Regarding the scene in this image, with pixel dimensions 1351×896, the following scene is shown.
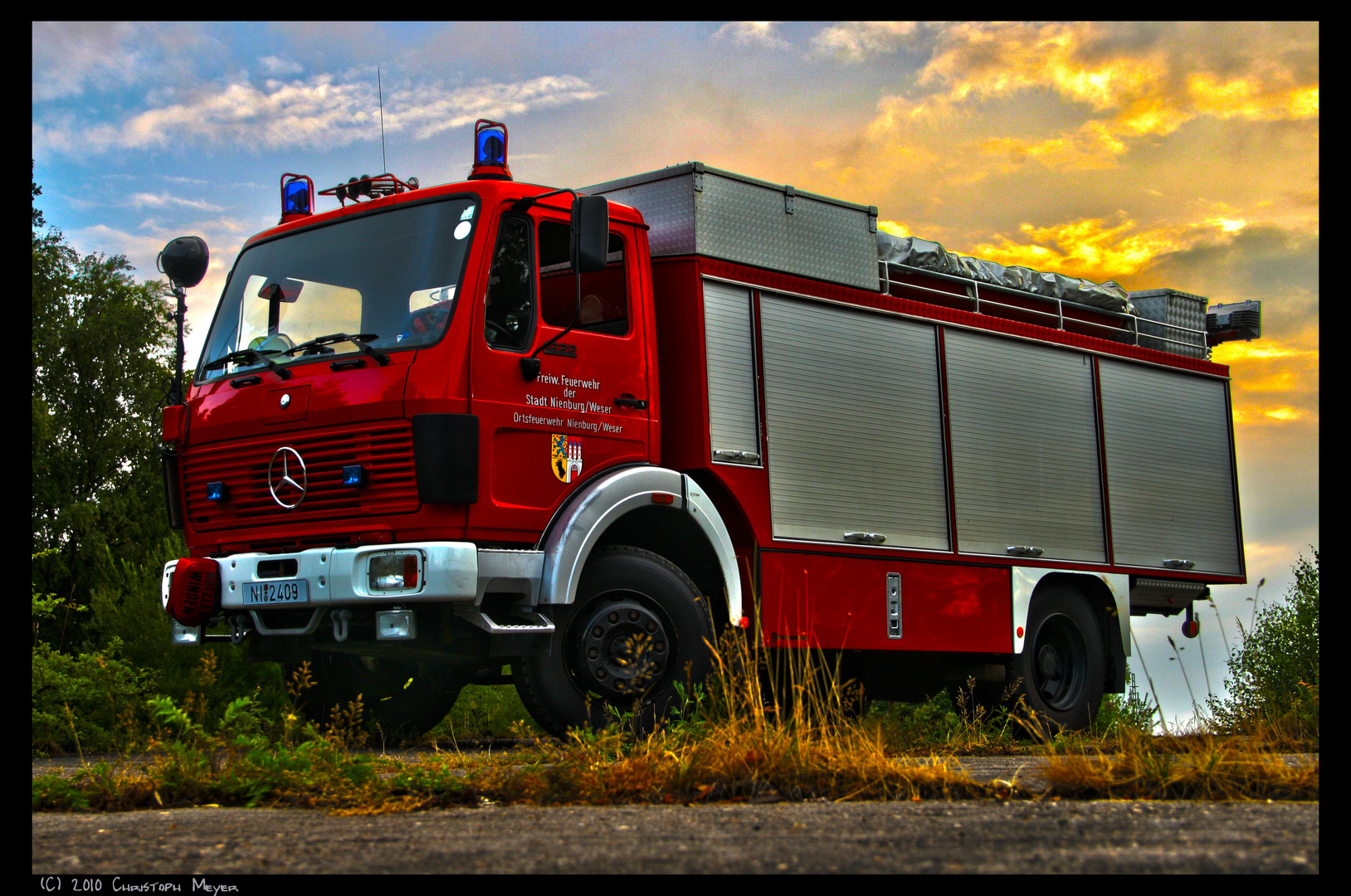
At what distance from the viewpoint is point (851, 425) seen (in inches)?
361

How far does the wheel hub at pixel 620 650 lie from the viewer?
712cm

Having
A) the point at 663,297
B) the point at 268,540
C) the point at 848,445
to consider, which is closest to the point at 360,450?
the point at 268,540

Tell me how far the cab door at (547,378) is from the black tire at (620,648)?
500 mm

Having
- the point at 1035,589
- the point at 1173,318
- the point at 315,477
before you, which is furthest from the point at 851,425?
the point at 1173,318

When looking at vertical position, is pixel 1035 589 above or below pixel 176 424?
below

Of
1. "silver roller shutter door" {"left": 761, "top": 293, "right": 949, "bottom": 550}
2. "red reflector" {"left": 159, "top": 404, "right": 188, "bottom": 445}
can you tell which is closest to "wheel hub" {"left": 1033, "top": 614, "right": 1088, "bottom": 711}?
"silver roller shutter door" {"left": 761, "top": 293, "right": 949, "bottom": 550}

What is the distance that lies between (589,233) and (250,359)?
2.17 meters

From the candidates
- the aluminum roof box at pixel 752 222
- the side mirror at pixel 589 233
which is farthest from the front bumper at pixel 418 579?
the aluminum roof box at pixel 752 222

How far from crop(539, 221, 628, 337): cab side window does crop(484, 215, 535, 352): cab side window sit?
97 millimetres

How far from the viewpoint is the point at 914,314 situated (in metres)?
9.80

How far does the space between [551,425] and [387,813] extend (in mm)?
2983

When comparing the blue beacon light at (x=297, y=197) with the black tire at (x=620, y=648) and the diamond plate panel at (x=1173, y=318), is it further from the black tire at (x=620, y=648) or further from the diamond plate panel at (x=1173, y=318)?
the diamond plate panel at (x=1173, y=318)

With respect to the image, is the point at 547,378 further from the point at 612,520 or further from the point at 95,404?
the point at 95,404

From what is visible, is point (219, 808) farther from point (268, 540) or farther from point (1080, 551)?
point (1080, 551)
